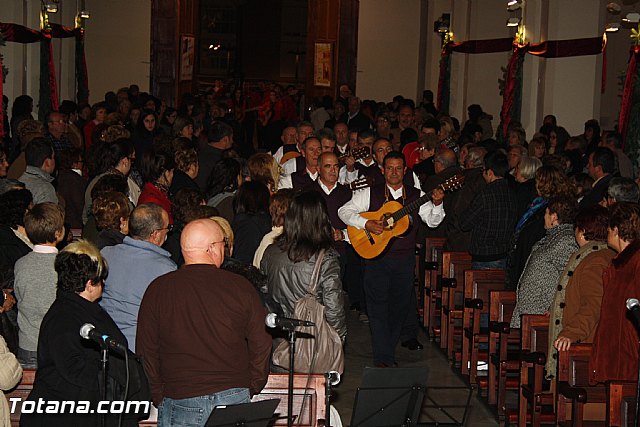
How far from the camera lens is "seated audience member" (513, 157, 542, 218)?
31.6 feet

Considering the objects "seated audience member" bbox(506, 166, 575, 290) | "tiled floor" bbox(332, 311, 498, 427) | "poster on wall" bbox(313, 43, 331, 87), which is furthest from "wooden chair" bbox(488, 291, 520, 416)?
"poster on wall" bbox(313, 43, 331, 87)

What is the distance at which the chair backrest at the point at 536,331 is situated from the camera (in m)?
7.37

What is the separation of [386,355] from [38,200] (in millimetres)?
3108

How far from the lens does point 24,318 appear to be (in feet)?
19.5

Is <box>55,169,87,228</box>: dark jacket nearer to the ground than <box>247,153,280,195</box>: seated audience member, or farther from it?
nearer to the ground

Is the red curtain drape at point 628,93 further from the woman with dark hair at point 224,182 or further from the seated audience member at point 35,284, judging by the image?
the seated audience member at point 35,284

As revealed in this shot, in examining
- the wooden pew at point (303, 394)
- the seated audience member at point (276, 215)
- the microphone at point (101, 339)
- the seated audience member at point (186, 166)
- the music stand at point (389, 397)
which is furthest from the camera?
the seated audience member at point (186, 166)

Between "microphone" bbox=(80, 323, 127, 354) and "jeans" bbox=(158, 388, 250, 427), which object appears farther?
"jeans" bbox=(158, 388, 250, 427)

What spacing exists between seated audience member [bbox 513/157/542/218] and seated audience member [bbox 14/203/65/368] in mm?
4763

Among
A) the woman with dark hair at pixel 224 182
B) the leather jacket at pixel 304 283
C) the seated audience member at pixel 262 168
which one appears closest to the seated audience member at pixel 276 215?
the leather jacket at pixel 304 283

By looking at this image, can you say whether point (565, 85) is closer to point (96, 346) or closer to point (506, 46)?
point (506, 46)

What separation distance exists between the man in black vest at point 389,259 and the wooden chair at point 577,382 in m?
2.31

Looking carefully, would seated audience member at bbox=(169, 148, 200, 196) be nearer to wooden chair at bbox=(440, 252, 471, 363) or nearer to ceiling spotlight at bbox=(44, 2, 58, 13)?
wooden chair at bbox=(440, 252, 471, 363)

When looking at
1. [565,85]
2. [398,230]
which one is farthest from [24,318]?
[565,85]
